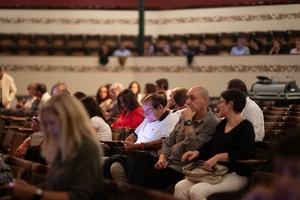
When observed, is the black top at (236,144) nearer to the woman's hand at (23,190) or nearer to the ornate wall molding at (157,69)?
the woman's hand at (23,190)

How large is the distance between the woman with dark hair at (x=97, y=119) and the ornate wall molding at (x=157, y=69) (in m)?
8.30

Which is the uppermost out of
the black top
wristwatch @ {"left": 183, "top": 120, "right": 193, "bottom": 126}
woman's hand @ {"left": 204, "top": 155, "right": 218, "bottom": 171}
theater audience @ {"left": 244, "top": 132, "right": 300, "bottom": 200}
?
theater audience @ {"left": 244, "top": 132, "right": 300, "bottom": 200}

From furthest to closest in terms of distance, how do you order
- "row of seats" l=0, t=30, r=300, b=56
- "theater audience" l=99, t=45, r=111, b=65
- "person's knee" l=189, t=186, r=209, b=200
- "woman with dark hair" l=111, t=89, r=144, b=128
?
1. "row of seats" l=0, t=30, r=300, b=56
2. "theater audience" l=99, t=45, r=111, b=65
3. "woman with dark hair" l=111, t=89, r=144, b=128
4. "person's knee" l=189, t=186, r=209, b=200

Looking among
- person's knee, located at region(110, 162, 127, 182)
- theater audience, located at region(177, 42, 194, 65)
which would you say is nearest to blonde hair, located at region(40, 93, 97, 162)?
person's knee, located at region(110, 162, 127, 182)

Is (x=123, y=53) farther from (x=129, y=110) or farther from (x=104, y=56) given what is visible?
(x=129, y=110)

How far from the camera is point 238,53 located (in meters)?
15.7

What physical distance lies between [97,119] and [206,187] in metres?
2.11

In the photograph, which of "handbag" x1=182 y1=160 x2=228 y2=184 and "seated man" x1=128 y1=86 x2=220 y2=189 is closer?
"handbag" x1=182 y1=160 x2=228 y2=184

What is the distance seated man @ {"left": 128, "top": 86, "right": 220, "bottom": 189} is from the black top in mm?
295

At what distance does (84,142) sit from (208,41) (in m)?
13.7

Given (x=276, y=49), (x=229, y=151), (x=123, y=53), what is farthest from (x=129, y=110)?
(x=123, y=53)

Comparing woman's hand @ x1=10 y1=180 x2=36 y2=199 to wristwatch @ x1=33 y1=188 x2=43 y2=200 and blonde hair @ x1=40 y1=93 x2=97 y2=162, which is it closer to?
wristwatch @ x1=33 y1=188 x2=43 y2=200

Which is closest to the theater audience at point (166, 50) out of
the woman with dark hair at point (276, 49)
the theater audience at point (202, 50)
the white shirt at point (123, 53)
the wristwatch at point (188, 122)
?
the theater audience at point (202, 50)

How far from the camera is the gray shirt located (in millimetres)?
5551
